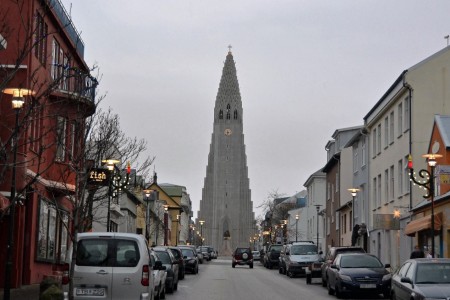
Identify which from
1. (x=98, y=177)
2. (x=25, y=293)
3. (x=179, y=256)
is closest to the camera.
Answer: (x=25, y=293)

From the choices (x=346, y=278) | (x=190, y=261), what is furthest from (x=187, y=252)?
(x=346, y=278)

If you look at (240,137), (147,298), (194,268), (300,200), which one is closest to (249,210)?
(240,137)

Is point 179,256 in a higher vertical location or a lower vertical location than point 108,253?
lower

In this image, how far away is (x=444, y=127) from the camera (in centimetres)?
3675

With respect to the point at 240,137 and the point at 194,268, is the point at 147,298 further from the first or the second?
the point at 240,137

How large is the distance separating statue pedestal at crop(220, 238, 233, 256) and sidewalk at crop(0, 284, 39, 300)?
490 ft

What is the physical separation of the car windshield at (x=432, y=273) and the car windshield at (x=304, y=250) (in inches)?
1123

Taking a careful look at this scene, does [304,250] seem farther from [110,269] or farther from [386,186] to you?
[110,269]

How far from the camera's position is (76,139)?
2898cm

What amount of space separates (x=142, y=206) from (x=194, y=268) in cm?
3534

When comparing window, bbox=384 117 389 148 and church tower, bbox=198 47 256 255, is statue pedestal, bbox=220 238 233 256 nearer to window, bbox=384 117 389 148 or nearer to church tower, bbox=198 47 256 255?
church tower, bbox=198 47 256 255

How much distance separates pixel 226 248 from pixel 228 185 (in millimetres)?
13272

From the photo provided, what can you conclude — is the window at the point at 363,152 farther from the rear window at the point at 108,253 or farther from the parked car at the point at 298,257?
the rear window at the point at 108,253

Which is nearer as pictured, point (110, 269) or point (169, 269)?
point (110, 269)
